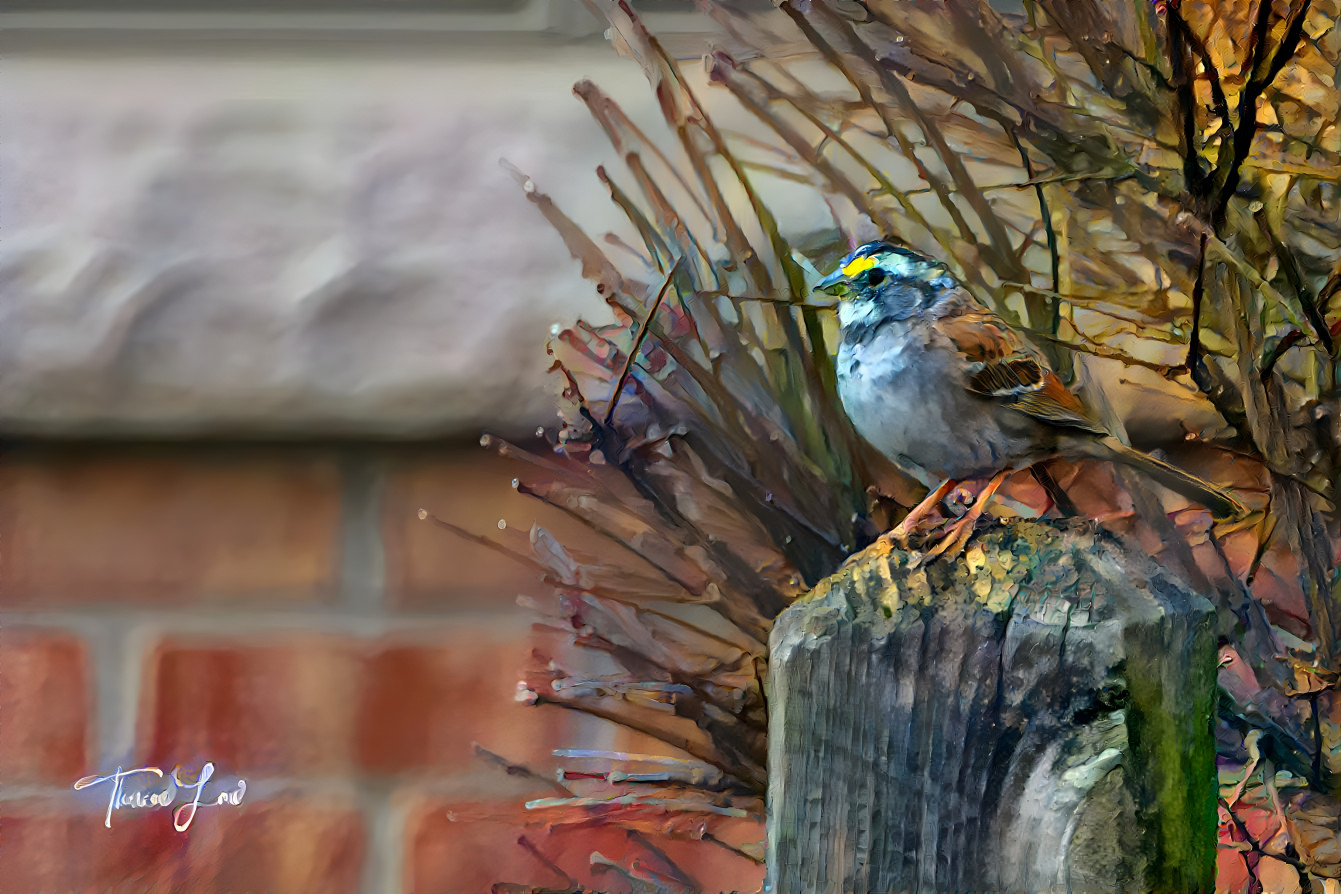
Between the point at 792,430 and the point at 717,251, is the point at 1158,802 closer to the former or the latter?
the point at 792,430

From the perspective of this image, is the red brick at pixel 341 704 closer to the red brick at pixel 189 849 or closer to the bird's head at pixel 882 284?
the red brick at pixel 189 849

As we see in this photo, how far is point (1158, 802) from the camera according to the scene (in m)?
0.32

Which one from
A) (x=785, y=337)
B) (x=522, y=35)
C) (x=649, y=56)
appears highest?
(x=522, y=35)

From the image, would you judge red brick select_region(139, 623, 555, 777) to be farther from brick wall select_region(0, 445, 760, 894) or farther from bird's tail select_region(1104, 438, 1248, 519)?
bird's tail select_region(1104, 438, 1248, 519)

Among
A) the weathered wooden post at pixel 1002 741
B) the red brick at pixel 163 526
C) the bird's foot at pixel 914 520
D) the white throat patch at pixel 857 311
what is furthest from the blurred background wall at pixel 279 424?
the weathered wooden post at pixel 1002 741

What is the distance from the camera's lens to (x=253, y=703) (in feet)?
3.26

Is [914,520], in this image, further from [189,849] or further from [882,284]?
[189,849]

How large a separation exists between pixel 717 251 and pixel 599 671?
13.3 inches

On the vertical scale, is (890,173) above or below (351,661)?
above

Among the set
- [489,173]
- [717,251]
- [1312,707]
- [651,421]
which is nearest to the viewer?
[1312,707]

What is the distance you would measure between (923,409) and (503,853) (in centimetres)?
61

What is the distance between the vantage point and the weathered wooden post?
0.31 m

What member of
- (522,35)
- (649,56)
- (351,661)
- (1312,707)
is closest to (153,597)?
(351,661)
